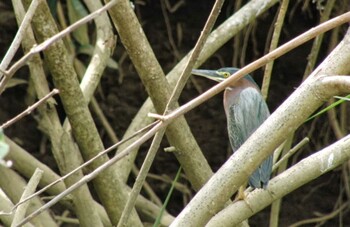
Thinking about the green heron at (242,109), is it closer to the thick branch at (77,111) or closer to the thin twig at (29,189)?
the thick branch at (77,111)

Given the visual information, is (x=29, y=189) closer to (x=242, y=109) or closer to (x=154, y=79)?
(x=154, y=79)

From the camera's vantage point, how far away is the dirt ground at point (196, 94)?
357cm

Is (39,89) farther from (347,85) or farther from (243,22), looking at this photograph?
(347,85)

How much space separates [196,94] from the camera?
3656mm

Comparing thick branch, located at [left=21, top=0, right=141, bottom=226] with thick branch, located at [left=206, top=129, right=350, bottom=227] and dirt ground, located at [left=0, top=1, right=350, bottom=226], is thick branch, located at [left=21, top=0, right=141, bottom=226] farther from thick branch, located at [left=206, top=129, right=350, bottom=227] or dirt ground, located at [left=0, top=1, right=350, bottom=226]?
dirt ground, located at [left=0, top=1, right=350, bottom=226]

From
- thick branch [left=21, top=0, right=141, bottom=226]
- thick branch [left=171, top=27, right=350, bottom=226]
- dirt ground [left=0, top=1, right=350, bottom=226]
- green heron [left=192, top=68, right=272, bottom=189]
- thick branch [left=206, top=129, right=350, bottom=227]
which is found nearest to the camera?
thick branch [left=171, top=27, right=350, bottom=226]

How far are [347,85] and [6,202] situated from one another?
119 centimetres

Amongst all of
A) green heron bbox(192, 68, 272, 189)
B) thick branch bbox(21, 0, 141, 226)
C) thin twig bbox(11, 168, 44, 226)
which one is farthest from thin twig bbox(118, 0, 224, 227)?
green heron bbox(192, 68, 272, 189)

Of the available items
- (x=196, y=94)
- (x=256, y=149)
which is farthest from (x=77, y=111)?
(x=196, y=94)

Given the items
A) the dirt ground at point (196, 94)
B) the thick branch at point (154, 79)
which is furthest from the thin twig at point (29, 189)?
the dirt ground at point (196, 94)

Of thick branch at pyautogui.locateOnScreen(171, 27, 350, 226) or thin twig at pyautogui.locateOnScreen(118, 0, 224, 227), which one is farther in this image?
thick branch at pyautogui.locateOnScreen(171, 27, 350, 226)

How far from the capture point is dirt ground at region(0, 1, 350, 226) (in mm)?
3570

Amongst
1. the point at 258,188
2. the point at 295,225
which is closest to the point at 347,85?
the point at 258,188

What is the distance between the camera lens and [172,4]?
3633mm
